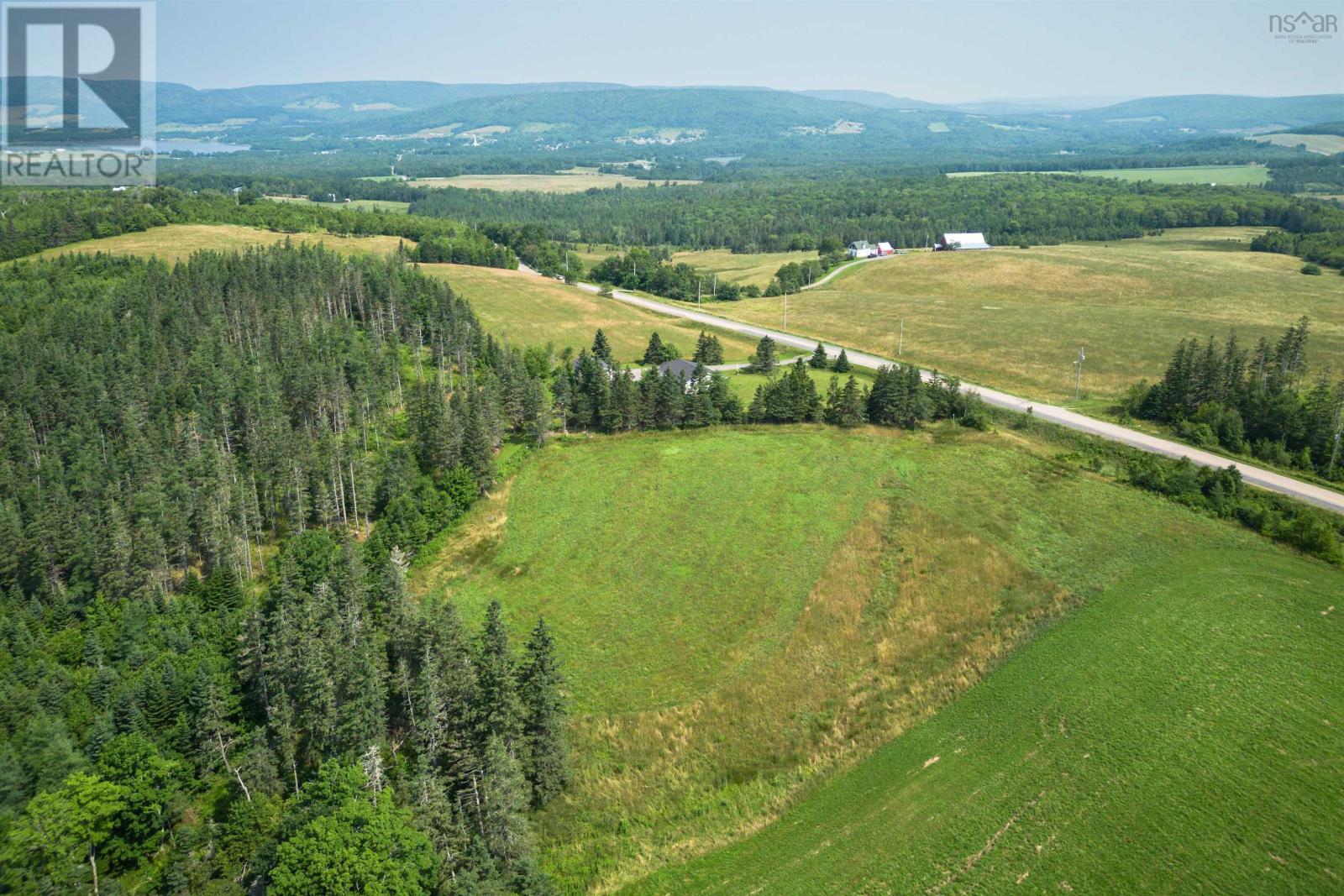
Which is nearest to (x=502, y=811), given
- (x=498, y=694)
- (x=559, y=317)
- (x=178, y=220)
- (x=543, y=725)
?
(x=498, y=694)

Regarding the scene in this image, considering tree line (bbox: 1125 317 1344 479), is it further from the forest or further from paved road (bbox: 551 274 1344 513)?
the forest

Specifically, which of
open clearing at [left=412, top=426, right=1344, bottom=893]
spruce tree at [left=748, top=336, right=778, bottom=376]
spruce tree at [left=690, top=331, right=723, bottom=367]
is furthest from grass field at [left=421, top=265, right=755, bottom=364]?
open clearing at [left=412, top=426, right=1344, bottom=893]

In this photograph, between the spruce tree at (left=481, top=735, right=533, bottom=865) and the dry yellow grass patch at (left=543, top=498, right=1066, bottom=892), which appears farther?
the dry yellow grass patch at (left=543, top=498, right=1066, bottom=892)

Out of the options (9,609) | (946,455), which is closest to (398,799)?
(9,609)

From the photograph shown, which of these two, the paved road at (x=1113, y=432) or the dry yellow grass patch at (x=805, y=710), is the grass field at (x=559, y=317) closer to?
the paved road at (x=1113, y=432)

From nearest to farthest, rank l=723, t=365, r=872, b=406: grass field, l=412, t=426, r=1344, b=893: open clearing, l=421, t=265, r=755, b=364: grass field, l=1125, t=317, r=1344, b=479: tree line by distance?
l=412, t=426, r=1344, b=893: open clearing
l=1125, t=317, r=1344, b=479: tree line
l=723, t=365, r=872, b=406: grass field
l=421, t=265, r=755, b=364: grass field
